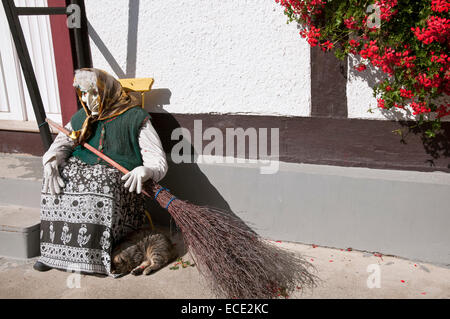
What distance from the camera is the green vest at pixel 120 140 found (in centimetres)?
340

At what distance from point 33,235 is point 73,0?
204cm

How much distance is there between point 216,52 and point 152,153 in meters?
1.03

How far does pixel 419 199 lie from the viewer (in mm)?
3215

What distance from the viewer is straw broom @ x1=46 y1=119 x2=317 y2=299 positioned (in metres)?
2.96

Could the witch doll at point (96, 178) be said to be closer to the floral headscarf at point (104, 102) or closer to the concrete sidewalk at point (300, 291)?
the floral headscarf at point (104, 102)

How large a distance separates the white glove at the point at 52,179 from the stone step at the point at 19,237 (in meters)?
0.48

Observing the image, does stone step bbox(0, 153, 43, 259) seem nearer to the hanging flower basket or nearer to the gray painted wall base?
the gray painted wall base

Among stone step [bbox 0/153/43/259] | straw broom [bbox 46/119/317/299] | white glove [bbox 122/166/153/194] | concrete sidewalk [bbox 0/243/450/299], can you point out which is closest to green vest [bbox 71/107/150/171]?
straw broom [bbox 46/119/317/299]

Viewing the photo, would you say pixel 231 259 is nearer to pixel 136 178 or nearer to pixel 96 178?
pixel 136 178

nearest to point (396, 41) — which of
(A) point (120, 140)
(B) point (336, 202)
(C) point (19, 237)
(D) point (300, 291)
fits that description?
(B) point (336, 202)

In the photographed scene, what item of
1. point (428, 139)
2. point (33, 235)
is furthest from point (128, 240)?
point (428, 139)

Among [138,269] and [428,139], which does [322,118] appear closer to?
[428,139]

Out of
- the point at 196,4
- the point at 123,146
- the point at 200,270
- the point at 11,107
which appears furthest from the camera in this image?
the point at 11,107

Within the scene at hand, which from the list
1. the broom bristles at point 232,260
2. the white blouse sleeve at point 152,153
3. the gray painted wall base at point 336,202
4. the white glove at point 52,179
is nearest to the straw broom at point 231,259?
the broom bristles at point 232,260
